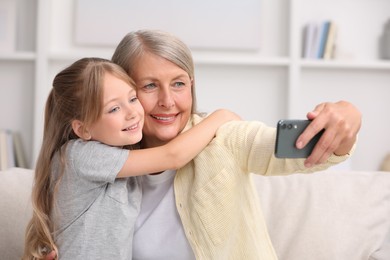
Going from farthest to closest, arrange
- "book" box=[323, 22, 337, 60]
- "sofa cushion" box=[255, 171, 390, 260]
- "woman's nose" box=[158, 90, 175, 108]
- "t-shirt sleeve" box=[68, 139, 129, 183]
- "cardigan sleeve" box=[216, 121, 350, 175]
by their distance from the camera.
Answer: "book" box=[323, 22, 337, 60] → "sofa cushion" box=[255, 171, 390, 260] → "woman's nose" box=[158, 90, 175, 108] → "t-shirt sleeve" box=[68, 139, 129, 183] → "cardigan sleeve" box=[216, 121, 350, 175]

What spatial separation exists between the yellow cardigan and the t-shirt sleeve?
0.74ft

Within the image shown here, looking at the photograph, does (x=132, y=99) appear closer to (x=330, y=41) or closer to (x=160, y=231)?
(x=160, y=231)

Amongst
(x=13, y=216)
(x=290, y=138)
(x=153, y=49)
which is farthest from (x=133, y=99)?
(x=13, y=216)

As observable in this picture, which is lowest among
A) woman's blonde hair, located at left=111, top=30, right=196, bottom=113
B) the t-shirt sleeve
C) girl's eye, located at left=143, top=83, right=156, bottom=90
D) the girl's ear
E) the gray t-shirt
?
the gray t-shirt

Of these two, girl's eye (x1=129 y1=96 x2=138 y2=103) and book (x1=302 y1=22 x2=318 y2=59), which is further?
book (x1=302 y1=22 x2=318 y2=59)

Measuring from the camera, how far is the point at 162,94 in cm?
156

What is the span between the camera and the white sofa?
184 cm

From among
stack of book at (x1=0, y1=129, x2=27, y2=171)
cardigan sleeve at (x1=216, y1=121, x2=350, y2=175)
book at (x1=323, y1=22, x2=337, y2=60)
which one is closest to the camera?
cardigan sleeve at (x1=216, y1=121, x2=350, y2=175)

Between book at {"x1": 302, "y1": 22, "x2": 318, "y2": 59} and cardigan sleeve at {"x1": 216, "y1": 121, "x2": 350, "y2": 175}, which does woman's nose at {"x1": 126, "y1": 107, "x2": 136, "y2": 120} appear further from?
book at {"x1": 302, "y1": 22, "x2": 318, "y2": 59}

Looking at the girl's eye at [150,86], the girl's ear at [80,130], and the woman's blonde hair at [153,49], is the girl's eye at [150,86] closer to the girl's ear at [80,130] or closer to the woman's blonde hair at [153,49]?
the woman's blonde hair at [153,49]

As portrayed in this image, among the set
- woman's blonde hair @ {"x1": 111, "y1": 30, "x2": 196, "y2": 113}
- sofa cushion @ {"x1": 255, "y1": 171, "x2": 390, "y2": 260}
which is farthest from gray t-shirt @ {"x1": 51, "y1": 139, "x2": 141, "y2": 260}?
sofa cushion @ {"x1": 255, "y1": 171, "x2": 390, "y2": 260}

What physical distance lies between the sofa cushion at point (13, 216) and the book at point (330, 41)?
252cm

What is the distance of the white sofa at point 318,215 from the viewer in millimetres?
1841

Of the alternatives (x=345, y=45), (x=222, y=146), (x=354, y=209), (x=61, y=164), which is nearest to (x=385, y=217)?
(x=354, y=209)
